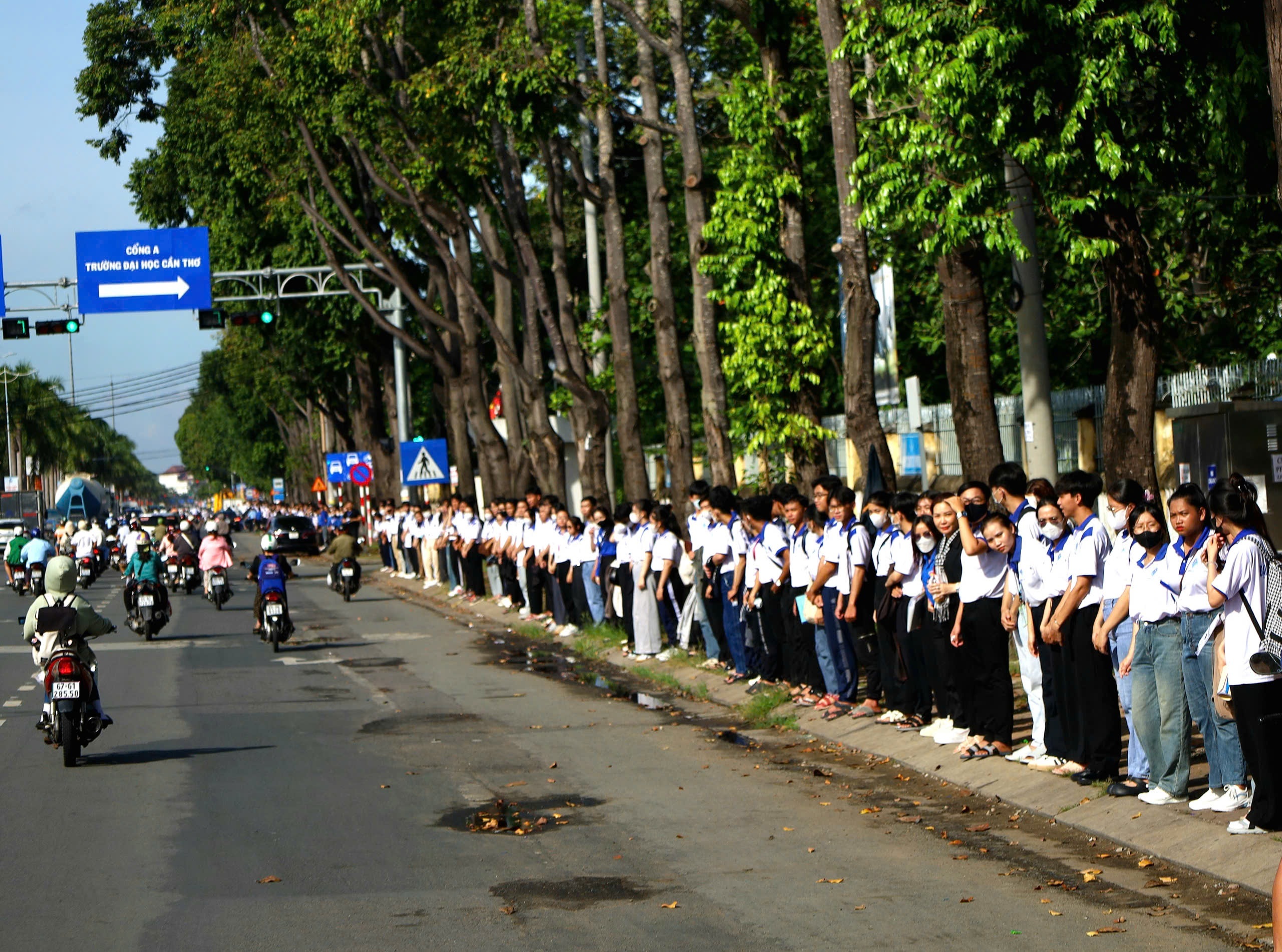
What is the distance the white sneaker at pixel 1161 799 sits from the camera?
8.87m

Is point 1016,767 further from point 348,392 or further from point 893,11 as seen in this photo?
point 348,392

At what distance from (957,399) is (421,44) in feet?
53.6

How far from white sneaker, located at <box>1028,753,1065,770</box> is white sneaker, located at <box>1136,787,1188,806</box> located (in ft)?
3.68

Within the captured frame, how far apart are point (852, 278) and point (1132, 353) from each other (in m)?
2.73

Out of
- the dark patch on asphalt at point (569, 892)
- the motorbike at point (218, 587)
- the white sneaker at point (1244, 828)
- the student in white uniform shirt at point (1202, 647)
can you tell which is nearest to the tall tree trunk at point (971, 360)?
the student in white uniform shirt at point (1202, 647)

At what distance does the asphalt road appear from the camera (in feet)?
22.6

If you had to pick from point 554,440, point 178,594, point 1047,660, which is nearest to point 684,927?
point 1047,660

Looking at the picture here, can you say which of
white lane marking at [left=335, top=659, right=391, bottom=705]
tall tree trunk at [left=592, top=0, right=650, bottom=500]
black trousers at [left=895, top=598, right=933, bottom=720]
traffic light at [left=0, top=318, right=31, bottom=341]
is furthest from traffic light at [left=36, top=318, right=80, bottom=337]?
black trousers at [left=895, top=598, right=933, bottom=720]

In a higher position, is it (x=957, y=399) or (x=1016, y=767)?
(x=957, y=399)

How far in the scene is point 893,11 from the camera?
13.3m

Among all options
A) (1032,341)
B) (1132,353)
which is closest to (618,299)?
(1032,341)

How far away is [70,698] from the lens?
11.9 m

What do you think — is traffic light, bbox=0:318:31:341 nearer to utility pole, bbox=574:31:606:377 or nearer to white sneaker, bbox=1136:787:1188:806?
utility pole, bbox=574:31:606:377

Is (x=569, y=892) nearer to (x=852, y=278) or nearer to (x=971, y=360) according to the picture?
(x=971, y=360)
